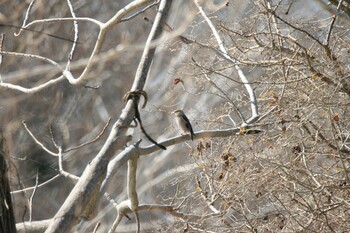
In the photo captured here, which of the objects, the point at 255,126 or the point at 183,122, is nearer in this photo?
the point at 255,126

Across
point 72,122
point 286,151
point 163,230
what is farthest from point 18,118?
point 286,151

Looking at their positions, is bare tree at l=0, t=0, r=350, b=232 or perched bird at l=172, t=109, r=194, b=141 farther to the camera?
perched bird at l=172, t=109, r=194, b=141

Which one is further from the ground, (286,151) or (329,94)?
(329,94)

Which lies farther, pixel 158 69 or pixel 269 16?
pixel 158 69

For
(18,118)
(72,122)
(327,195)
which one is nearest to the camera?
(327,195)

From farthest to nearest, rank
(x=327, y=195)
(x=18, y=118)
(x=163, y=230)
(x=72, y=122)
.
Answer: (x=72, y=122) → (x=18, y=118) → (x=163, y=230) → (x=327, y=195)

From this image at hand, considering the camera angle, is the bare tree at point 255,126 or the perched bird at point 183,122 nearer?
the bare tree at point 255,126

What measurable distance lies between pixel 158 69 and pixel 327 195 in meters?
8.43

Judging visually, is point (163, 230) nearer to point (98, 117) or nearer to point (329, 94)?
point (329, 94)

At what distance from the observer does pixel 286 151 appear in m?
6.79

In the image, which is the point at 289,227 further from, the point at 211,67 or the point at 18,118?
the point at 18,118

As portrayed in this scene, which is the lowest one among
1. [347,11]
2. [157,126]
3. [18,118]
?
[157,126]

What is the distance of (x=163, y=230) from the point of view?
7312 millimetres

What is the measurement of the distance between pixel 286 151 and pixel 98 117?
335 inches
